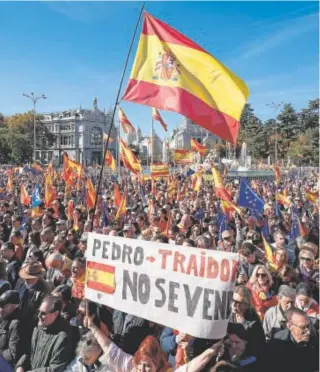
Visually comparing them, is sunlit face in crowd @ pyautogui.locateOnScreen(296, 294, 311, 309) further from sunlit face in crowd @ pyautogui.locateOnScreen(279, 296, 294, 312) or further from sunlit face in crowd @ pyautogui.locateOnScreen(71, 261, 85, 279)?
sunlit face in crowd @ pyautogui.locateOnScreen(71, 261, 85, 279)

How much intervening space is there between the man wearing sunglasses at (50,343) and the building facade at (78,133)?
97377mm

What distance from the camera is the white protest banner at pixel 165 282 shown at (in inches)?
111

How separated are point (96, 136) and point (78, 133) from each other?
15.0 ft

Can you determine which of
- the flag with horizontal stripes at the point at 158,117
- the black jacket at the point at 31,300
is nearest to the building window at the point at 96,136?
the flag with horizontal stripes at the point at 158,117

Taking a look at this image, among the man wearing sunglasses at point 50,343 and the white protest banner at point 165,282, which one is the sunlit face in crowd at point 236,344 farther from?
the man wearing sunglasses at point 50,343

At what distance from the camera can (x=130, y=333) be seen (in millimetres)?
Result: 3842

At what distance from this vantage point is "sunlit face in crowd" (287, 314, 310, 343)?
331 centimetres

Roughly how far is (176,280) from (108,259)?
702 millimetres

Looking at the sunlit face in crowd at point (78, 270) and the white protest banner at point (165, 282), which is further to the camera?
the sunlit face in crowd at point (78, 270)

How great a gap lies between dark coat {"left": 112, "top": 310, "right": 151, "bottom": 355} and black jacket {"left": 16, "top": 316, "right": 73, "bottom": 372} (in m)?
0.45

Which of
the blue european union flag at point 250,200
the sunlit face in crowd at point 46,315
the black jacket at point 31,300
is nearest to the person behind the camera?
the sunlit face in crowd at point 46,315

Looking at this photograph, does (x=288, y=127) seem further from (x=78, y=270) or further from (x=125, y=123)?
(x=78, y=270)

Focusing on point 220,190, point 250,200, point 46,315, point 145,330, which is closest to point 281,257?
point 145,330

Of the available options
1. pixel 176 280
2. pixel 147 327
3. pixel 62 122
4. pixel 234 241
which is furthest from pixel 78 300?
pixel 62 122
